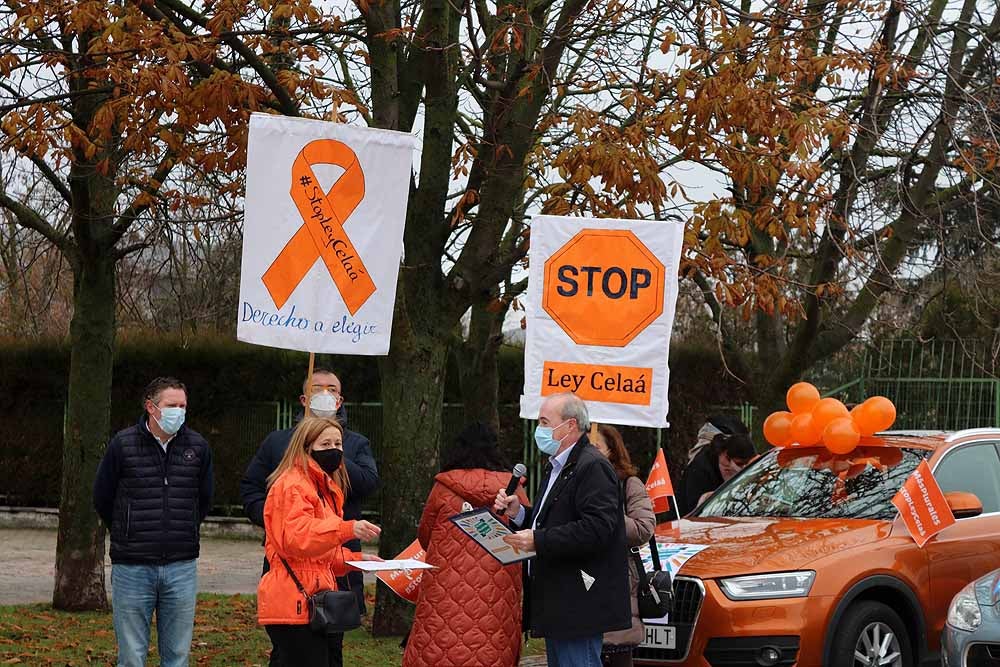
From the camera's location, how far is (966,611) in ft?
26.5

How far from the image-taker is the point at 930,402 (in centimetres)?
1845

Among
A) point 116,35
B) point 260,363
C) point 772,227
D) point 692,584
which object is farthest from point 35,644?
point 260,363

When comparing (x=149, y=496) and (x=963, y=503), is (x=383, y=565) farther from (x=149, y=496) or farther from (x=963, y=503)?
(x=963, y=503)


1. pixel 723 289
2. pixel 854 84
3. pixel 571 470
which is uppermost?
pixel 854 84

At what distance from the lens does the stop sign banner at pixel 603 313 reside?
29.0 feet

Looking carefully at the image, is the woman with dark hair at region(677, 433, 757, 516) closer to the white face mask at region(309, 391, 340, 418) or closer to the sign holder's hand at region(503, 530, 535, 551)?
the white face mask at region(309, 391, 340, 418)

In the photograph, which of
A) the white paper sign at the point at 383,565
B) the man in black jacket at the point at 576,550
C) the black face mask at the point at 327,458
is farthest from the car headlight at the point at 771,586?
the black face mask at the point at 327,458

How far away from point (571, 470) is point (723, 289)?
4363 millimetres

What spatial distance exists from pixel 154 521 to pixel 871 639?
4170 mm

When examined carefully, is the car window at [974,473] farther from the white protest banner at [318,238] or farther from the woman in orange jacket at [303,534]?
the woman in orange jacket at [303,534]

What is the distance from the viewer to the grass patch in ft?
33.1

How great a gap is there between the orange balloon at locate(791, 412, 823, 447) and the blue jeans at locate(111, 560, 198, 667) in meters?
4.43

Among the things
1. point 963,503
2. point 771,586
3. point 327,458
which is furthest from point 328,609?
point 963,503

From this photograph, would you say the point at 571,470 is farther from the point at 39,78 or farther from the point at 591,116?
the point at 39,78
